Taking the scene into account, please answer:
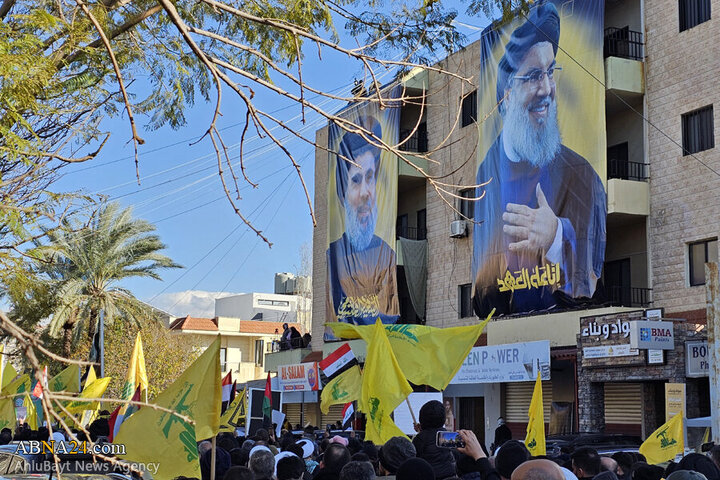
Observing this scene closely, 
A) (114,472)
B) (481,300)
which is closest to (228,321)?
(481,300)

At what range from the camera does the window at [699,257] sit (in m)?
21.6

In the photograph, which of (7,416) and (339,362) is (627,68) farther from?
(7,416)

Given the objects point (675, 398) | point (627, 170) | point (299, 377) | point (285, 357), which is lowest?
point (675, 398)

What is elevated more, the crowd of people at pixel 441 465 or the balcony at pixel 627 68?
the balcony at pixel 627 68

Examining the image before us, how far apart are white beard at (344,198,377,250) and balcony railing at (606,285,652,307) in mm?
10130

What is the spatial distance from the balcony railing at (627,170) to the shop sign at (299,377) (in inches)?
533

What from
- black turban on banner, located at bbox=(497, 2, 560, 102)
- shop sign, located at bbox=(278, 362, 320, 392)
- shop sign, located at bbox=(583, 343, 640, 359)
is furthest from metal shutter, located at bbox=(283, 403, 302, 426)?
shop sign, located at bbox=(583, 343, 640, 359)

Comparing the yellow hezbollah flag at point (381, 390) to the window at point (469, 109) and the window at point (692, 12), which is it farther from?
the window at point (469, 109)

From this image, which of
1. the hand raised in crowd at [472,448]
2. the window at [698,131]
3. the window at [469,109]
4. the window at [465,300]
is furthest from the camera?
the window at [469,109]

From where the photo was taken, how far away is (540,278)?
24.3 m

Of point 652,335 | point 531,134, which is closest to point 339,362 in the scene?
point 652,335

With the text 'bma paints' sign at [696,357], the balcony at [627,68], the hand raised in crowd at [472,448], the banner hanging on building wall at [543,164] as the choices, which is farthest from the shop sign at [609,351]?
the hand raised in crowd at [472,448]

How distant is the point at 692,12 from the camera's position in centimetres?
2269

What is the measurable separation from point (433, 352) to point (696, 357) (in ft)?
31.0
